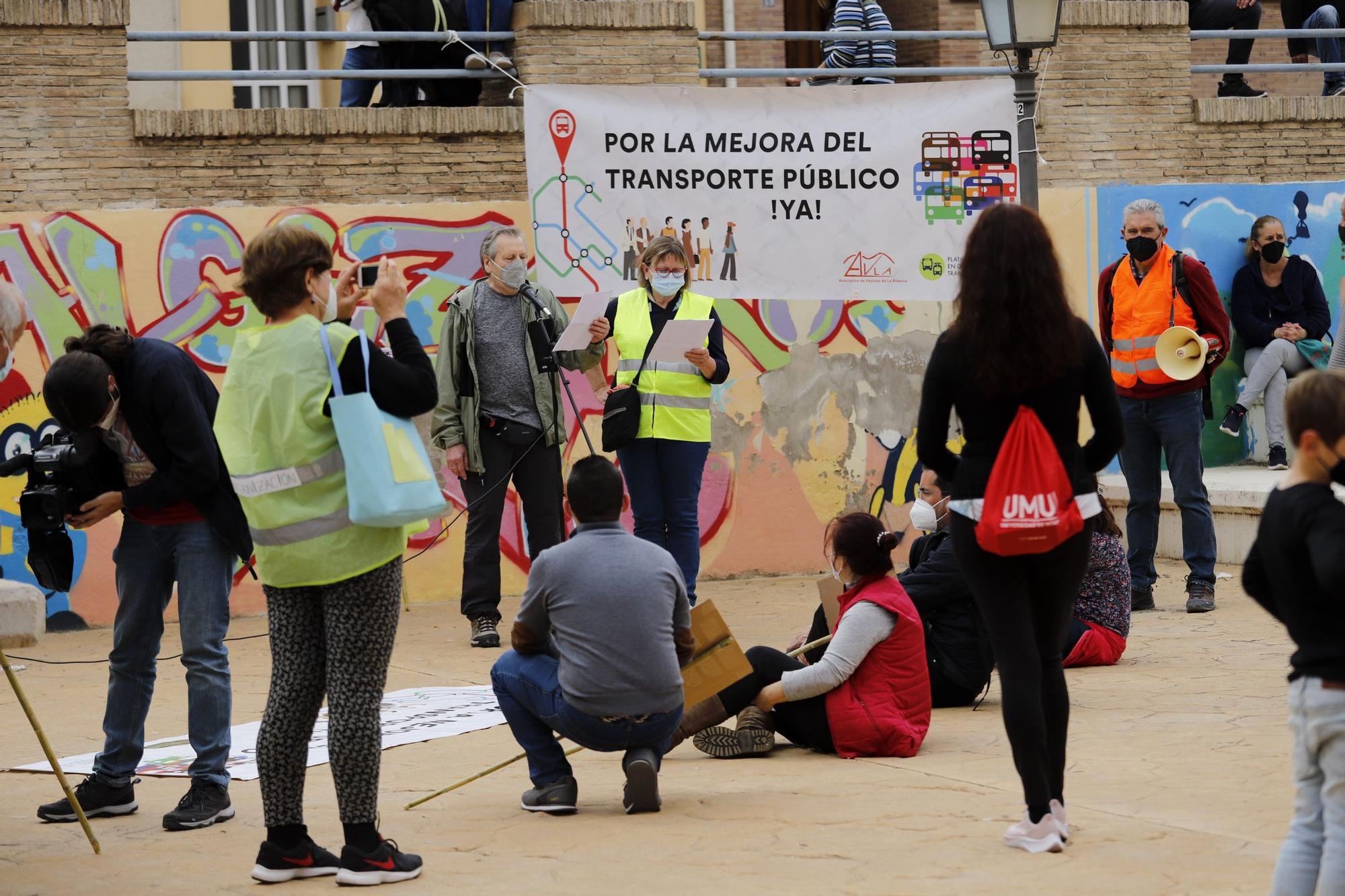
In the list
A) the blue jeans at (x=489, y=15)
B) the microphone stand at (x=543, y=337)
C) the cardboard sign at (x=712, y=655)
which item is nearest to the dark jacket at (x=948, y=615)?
the cardboard sign at (x=712, y=655)

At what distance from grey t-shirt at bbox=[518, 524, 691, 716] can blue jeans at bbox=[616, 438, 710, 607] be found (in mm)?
3403

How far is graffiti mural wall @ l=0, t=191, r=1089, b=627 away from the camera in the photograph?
33.2 ft

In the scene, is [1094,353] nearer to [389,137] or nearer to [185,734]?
[185,734]

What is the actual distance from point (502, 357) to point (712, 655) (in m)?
Answer: 3.53

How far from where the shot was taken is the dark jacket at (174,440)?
5.55 meters

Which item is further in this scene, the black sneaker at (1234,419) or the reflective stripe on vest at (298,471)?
the black sneaker at (1234,419)

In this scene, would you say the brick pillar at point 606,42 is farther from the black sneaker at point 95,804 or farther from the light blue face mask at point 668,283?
the black sneaker at point 95,804

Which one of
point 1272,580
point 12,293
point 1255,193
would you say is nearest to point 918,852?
point 1272,580

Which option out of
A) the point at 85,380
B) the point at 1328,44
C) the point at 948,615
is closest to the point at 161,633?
the point at 85,380

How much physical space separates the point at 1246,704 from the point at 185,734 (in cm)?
431

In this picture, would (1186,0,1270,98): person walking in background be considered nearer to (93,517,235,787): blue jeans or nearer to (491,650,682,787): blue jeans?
(491,650,682,787): blue jeans

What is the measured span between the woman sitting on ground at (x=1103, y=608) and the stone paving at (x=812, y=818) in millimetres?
160

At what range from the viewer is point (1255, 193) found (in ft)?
42.5

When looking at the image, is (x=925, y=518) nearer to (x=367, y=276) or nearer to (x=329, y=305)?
(x=367, y=276)
